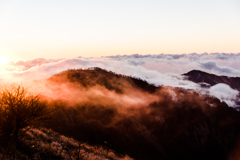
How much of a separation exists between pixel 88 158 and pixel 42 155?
17.3 ft

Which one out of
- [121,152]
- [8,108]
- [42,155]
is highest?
[8,108]

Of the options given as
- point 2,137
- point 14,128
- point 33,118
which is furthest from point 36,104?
point 2,137

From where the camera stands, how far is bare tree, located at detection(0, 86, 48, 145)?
1770 cm

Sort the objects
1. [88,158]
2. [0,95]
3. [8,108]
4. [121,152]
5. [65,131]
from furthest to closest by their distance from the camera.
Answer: [65,131], [121,152], [88,158], [0,95], [8,108]

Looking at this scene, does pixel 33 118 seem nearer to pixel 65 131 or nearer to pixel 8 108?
pixel 8 108

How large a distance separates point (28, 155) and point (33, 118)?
3945 mm

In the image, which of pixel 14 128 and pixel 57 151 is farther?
pixel 57 151

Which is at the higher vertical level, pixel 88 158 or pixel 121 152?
pixel 88 158

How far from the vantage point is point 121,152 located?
30.0 m

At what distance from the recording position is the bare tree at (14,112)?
697 inches

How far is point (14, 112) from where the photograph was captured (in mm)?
18078

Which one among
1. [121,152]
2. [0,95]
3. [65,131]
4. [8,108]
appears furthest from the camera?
[65,131]

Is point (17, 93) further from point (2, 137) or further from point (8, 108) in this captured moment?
point (2, 137)

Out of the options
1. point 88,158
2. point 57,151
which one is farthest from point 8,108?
point 88,158
